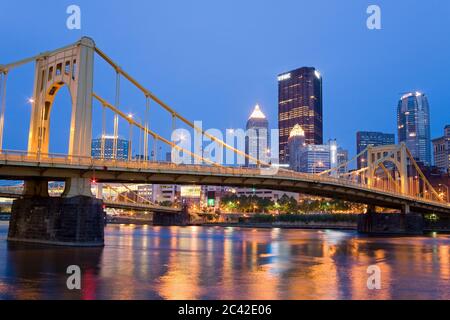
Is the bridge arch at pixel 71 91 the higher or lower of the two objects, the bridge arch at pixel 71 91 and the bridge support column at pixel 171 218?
the higher

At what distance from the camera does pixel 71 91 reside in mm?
51031

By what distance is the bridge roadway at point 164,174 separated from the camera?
4641cm

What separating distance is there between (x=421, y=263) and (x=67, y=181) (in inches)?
1288

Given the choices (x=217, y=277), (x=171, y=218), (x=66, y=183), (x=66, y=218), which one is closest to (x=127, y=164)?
(x=66, y=183)

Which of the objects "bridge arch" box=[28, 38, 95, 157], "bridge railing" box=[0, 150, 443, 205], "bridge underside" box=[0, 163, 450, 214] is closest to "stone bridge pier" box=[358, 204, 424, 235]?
"bridge underside" box=[0, 163, 450, 214]

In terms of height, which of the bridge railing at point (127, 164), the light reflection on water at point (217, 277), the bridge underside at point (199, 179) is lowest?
the light reflection on water at point (217, 277)

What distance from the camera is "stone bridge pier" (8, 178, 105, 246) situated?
4794cm

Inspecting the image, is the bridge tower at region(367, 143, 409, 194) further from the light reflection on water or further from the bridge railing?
the light reflection on water

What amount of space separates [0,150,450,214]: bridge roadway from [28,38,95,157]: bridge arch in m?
1.66

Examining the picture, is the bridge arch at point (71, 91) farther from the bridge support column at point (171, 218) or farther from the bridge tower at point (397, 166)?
the bridge support column at point (171, 218)

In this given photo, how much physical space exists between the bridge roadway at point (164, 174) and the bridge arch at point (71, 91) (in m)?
1.66

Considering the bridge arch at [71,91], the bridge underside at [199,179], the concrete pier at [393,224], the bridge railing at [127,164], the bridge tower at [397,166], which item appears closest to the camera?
the bridge railing at [127,164]

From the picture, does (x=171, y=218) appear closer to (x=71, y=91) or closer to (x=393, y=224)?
(x=393, y=224)

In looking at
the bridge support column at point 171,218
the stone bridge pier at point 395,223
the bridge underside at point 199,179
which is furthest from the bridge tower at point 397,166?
the bridge support column at point 171,218
